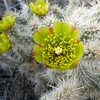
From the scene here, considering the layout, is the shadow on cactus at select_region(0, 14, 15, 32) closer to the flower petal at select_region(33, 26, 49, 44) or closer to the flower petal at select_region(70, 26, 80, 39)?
the flower petal at select_region(33, 26, 49, 44)

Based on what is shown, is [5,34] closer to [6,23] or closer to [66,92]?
[6,23]

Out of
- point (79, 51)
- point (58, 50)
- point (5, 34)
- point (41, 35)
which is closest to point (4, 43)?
point (5, 34)

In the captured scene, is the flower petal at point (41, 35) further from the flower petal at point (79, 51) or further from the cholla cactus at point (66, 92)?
the cholla cactus at point (66, 92)

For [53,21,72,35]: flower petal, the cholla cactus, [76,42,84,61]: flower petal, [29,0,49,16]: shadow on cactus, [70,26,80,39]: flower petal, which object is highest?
[29,0,49,16]: shadow on cactus

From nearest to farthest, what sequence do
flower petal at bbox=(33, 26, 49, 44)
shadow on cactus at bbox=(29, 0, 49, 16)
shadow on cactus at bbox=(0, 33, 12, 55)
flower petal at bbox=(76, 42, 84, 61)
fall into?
flower petal at bbox=(76, 42, 84, 61) → flower petal at bbox=(33, 26, 49, 44) → shadow on cactus at bbox=(0, 33, 12, 55) → shadow on cactus at bbox=(29, 0, 49, 16)

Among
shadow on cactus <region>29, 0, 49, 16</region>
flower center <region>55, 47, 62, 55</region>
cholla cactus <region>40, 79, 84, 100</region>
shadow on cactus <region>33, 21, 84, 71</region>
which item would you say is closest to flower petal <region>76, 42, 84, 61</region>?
shadow on cactus <region>33, 21, 84, 71</region>

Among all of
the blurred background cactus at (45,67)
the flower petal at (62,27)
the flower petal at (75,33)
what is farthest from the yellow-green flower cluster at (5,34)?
the flower petal at (75,33)
